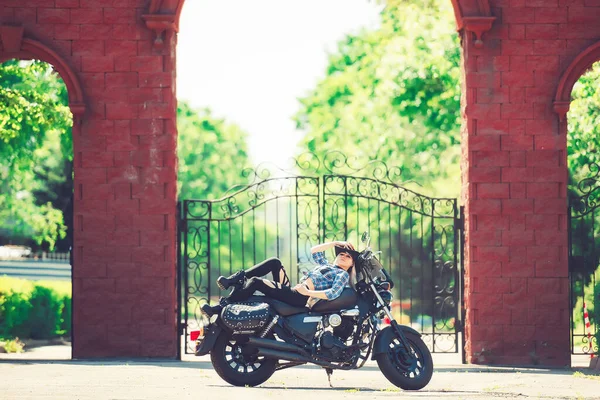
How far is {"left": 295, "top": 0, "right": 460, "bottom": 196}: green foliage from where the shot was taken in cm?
2560

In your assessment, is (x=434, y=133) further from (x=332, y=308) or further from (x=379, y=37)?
(x=332, y=308)

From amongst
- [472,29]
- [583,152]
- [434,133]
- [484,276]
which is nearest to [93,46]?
[472,29]

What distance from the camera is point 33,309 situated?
22.6 metres

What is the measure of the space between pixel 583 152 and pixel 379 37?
10.6 m

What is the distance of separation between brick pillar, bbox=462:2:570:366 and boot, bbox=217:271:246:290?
4137 millimetres

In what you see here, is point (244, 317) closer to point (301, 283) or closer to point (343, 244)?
point (301, 283)

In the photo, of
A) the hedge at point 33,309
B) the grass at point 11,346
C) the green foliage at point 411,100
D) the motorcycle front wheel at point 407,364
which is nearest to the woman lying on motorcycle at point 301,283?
the motorcycle front wheel at point 407,364

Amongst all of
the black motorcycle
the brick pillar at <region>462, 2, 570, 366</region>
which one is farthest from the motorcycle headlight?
the brick pillar at <region>462, 2, 570, 366</region>

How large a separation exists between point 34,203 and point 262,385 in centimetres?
2325

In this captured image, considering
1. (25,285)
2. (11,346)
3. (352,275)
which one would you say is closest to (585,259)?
(352,275)

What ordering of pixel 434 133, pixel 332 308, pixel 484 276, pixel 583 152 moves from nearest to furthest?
pixel 332 308
pixel 484 276
pixel 583 152
pixel 434 133

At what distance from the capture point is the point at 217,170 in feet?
165

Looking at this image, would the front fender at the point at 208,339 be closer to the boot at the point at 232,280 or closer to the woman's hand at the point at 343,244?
the boot at the point at 232,280

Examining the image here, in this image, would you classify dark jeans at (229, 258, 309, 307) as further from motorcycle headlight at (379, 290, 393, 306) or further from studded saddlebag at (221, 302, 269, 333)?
motorcycle headlight at (379, 290, 393, 306)
